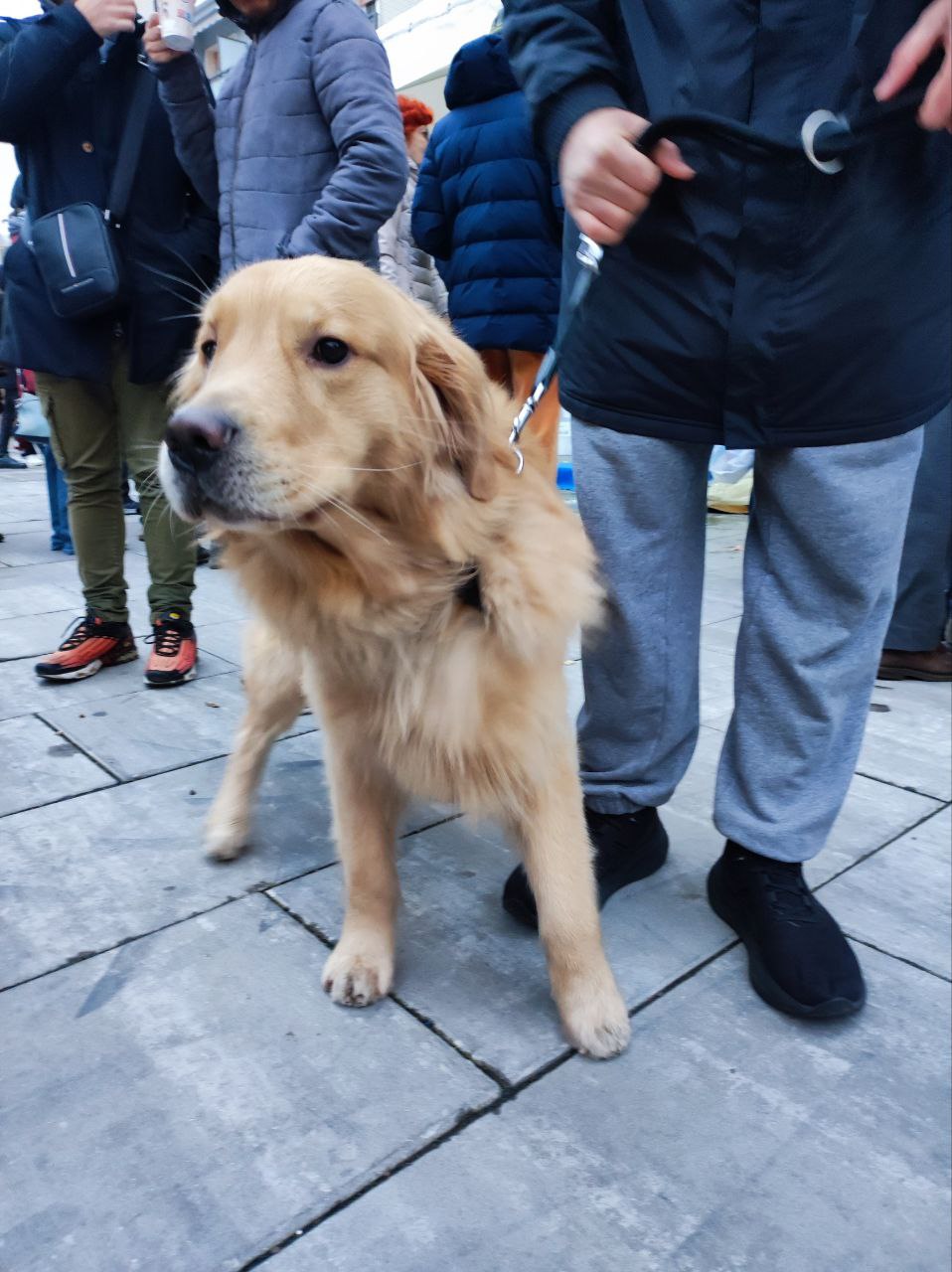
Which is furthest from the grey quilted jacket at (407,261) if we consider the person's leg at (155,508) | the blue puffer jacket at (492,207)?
the person's leg at (155,508)

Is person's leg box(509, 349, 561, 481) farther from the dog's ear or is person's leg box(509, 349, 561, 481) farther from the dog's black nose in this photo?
the dog's black nose

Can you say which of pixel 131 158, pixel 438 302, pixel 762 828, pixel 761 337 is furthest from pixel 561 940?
pixel 438 302

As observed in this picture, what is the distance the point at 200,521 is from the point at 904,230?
119 cm

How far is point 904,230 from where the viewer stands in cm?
137

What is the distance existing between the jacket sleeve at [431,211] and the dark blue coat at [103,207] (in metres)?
1.60

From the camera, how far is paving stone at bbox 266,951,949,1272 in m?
1.13

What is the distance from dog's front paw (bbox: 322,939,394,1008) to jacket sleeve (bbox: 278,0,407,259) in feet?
5.89

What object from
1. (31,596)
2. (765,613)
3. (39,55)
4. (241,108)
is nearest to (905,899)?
(765,613)

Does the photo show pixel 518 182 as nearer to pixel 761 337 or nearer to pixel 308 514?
pixel 761 337

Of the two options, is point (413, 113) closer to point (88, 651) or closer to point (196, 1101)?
point (88, 651)

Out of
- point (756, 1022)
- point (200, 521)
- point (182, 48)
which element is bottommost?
point (756, 1022)

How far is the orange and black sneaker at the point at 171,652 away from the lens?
10.2 ft

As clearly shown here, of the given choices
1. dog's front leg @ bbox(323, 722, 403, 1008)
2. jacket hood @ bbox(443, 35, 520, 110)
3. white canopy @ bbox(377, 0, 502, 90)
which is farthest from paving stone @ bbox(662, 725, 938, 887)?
white canopy @ bbox(377, 0, 502, 90)

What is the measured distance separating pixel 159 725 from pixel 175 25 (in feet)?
6.60
